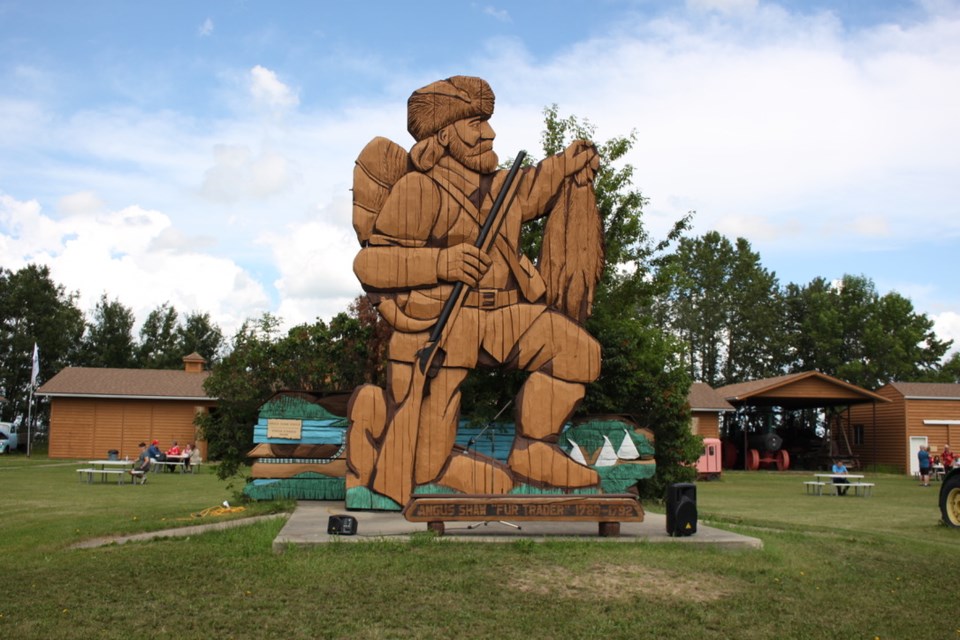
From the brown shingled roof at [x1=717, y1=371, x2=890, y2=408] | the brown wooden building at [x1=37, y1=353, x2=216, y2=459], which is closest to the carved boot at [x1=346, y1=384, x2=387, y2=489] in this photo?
the brown wooden building at [x1=37, y1=353, x2=216, y2=459]

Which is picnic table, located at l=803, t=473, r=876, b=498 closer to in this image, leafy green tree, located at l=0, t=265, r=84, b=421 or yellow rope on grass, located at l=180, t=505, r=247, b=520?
yellow rope on grass, located at l=180, t=505, r=247, b=520

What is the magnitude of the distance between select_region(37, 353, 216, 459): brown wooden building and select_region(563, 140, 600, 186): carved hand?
84.2 feet

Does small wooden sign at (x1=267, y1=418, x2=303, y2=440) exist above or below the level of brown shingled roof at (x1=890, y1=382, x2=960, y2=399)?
below

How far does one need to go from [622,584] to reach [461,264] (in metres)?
5.00

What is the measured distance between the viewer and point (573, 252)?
1181cm

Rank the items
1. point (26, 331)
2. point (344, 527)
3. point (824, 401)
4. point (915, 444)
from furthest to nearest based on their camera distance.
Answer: point (26, 331) → point (824, 401) → point (915, 444) → point (344, 527)

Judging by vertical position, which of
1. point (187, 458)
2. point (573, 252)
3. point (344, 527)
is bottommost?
point (187, 458)

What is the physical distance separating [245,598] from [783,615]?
14.5ft

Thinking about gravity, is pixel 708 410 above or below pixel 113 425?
above

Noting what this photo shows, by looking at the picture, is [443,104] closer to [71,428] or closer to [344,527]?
[344,527]

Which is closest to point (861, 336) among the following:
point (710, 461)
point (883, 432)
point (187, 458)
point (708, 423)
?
point (883, 432)

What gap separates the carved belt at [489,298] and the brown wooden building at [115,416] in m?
25.3

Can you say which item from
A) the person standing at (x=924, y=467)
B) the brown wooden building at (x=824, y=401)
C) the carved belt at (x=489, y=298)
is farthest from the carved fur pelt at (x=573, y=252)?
the brown wooden building at (x=824, y=401)

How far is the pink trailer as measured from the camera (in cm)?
2966
